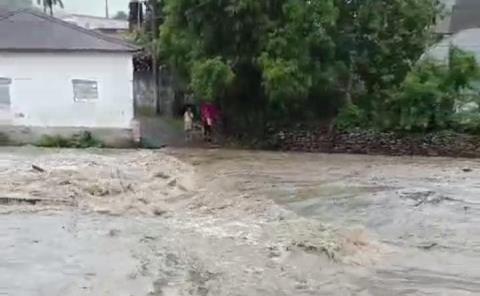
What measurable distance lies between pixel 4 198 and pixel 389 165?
895 centimetres

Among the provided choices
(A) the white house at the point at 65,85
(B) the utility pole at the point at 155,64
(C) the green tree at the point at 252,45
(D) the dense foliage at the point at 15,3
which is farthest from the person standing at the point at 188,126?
(D) the dense foliage at the point at 15,3

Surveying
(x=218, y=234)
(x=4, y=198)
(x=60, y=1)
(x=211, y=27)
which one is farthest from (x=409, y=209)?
(x=60, y=1)

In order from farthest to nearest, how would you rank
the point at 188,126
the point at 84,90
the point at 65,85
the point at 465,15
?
the point at 465,15
the point at 188,126
the point at 84,90
the point at 65,85

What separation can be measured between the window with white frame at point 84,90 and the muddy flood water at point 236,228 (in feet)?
14.8

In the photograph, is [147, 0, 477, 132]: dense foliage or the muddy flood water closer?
the muddy flood water

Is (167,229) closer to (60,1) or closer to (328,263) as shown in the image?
(328,263)

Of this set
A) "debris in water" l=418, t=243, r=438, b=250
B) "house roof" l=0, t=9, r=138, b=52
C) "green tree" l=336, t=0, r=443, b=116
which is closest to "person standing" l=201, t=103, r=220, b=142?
"house roof" l=0, t=9, r=138, b=52

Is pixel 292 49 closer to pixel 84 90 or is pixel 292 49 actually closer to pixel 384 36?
pixel 384 36

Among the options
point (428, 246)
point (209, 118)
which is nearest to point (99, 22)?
point (209, 118)

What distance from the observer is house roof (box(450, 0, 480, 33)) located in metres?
31.8

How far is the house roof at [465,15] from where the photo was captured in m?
31.8

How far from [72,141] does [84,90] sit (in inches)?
63.0

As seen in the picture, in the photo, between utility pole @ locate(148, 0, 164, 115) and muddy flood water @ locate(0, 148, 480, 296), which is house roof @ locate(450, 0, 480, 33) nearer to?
utility pole @ locate(148, 0, 164, 115)

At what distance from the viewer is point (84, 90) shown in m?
22.7
